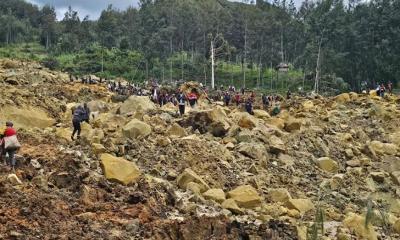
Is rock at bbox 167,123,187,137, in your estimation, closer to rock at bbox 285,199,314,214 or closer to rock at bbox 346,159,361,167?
rock at bbox 285,199,314,214

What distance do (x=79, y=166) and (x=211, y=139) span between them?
6.58 metres

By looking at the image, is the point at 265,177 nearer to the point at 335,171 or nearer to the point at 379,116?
the point at 335,171

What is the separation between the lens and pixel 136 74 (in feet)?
212

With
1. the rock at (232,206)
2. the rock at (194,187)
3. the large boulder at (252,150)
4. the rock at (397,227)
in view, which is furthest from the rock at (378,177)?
the rock at (194,187)

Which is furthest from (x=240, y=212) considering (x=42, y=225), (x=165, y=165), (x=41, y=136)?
(x=41, y=136)

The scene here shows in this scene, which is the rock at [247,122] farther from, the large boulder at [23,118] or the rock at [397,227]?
the rock at [397,227]

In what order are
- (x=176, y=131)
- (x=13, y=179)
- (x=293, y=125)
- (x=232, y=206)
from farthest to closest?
(x=293, y=125) < (x=176, y=131) < (x=232, y=206) < (x=13, y=179)

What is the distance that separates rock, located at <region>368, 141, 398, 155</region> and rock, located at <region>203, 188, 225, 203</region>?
10204mm

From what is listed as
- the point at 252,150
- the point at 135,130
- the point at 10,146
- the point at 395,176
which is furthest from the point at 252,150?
the point at 10,146

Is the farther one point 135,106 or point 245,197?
point 135,106

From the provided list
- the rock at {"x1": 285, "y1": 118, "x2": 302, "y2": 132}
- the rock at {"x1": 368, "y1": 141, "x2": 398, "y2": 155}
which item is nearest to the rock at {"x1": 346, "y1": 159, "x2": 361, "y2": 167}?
the rock at {"x1": 368, "y1": 141, "x2": 398, "y2": 155}

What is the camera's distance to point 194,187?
47.9 feet

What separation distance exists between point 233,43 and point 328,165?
5880cm

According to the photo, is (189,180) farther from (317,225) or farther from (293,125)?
(293,125)
